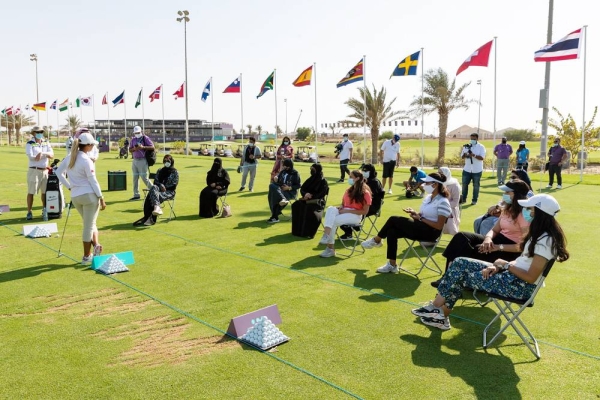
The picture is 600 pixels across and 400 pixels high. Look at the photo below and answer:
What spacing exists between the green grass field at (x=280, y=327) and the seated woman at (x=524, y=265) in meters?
0.53

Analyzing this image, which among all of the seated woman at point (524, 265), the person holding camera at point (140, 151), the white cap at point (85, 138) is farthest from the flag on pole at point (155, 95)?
the seated woman at point (524, 265)

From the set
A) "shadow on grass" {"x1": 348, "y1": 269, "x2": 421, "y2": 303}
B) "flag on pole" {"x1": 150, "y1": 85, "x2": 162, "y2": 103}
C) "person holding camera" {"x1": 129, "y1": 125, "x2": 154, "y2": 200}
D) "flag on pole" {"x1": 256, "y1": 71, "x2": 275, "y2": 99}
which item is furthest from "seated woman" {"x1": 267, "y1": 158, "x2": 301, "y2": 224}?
"flag on pole" {"x1": 150, "y1": 85, "x2": 162, "y2": 103}

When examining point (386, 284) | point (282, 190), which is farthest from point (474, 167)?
point (386, 284)

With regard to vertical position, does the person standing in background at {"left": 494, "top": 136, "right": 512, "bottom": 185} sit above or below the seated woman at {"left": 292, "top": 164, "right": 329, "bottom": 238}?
above

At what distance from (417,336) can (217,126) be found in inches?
4986

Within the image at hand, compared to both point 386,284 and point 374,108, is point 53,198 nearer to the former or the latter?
point 386,284

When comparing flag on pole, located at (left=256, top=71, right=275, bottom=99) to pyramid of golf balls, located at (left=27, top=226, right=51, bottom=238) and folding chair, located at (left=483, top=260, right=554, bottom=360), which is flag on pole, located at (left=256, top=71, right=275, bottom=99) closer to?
pyramid of golf balls, located at (left=27, top=226, right=51, bottom=238)

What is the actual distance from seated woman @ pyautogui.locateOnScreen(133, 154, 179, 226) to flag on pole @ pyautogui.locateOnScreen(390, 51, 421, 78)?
47.4 feet

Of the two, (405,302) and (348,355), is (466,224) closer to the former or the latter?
(405,302)

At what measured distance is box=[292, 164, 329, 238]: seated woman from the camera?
931cm

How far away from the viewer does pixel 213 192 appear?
1154cm

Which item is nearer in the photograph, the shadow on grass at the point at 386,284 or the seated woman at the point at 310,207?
the shadow on grass at the point at 386,284

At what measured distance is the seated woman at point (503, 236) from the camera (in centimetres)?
575

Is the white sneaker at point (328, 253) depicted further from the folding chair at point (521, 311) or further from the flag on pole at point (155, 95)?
the flag on pole at point (155, 95)
